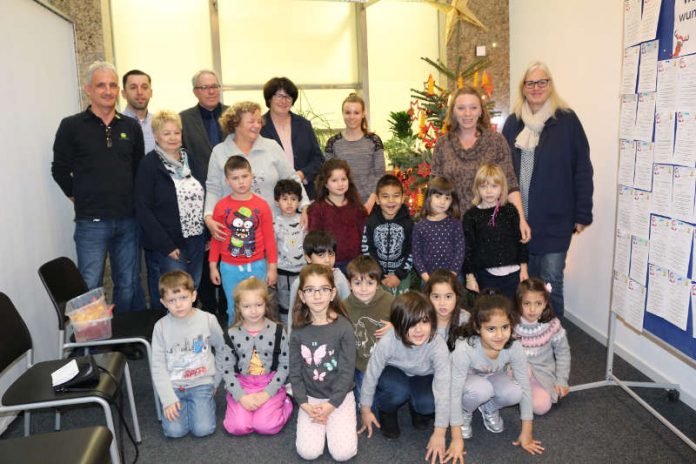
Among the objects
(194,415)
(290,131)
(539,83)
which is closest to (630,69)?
(539,83)

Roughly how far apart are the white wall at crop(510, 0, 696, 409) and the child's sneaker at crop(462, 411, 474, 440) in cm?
122

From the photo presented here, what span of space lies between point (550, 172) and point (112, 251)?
2.71 m

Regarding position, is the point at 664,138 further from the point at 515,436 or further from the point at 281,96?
the point at 281,96

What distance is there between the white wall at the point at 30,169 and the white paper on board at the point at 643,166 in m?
→ 3.15

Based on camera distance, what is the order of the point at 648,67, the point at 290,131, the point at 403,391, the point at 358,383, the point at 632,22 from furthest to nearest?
the point at 290,131 → the point at 358,383 → the point at 403,391 → the point at 632,22 → the point at 648,67

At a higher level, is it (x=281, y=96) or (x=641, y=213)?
(x=281, y=96)

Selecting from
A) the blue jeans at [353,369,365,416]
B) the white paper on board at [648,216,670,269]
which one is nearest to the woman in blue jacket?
the blue jeans at [353,369,365,416]

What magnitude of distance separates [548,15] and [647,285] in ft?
8.68

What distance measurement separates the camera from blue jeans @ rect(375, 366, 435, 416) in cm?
262

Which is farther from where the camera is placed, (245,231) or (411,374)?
(245,231)

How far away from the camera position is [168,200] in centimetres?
324

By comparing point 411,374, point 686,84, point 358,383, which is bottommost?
point 358,383

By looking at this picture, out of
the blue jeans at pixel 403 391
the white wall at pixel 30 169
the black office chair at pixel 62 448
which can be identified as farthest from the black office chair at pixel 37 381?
the blue jeans at pixel 403 391

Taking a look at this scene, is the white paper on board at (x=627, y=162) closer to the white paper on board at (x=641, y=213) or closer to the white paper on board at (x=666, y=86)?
the white paper on board at (x=641, y=213)
